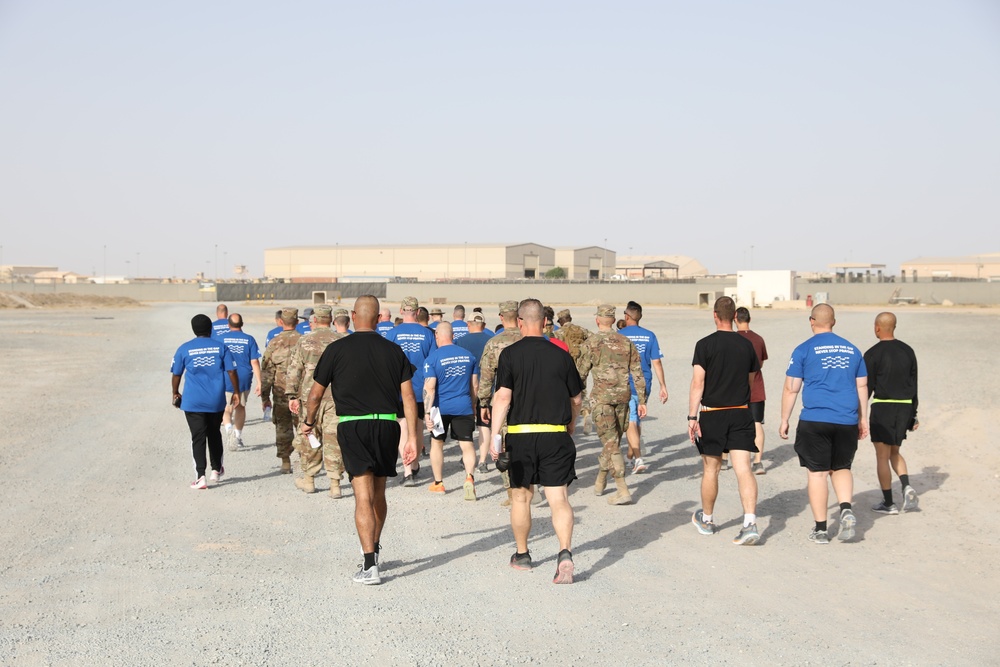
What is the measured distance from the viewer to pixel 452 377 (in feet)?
31.7

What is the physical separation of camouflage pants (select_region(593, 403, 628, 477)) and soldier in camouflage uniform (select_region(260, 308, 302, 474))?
3.44 meters

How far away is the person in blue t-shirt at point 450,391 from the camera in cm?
953

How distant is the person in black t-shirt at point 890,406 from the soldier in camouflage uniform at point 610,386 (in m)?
2.33

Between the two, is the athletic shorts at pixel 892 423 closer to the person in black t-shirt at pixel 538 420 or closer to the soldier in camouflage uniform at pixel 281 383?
the person in black t-shirt at pixel 538 420

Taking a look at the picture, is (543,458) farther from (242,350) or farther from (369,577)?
(242,350)

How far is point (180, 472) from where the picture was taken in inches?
414

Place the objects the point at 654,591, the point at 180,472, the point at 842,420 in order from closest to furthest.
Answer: the point at 654,591
the point at 842,420
the point at 180,472

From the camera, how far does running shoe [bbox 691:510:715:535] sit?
773 centimetres

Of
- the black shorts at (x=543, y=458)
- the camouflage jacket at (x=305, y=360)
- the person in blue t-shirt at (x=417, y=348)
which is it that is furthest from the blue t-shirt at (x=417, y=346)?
the black shorts at (x=543, y=458)

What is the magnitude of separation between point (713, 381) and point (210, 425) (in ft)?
17.8

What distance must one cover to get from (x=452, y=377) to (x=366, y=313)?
3064 mm

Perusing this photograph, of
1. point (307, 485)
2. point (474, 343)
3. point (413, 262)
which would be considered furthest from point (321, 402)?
point (413, 262)

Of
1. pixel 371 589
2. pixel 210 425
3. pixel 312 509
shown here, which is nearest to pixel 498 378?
pixel 371 589

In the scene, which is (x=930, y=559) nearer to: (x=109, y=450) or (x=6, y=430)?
(x=109, y=450)
